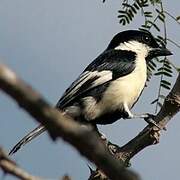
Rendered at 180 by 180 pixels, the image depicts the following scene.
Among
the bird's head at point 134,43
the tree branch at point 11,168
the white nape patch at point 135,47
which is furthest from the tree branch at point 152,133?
the white nape patch at point 135,47

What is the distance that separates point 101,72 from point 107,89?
0.68ft

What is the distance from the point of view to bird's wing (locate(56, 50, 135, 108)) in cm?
555

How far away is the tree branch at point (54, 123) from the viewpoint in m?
0.75

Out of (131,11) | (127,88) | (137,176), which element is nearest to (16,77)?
(137,176)

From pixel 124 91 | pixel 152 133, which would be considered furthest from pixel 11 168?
pixel 124 91

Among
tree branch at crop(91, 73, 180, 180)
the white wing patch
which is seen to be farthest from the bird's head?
tree branch at crop(91, 73, 180, 180)

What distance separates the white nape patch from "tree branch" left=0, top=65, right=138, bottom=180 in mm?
5602

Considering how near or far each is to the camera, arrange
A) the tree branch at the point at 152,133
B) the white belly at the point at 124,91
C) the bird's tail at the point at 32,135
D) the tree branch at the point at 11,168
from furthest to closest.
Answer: the white belly at the point at 124,91 → the bird's tail at the point at 32,135 → the tree branch at the point at 152,133 → the tree branch at the point at 11,168

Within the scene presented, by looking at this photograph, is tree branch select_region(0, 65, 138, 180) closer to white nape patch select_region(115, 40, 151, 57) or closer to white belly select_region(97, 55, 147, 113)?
white belly select_region(97, 55, 147, 113)

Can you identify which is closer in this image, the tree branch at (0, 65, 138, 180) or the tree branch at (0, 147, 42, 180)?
the tree branch at (0, 65, 138, 180)

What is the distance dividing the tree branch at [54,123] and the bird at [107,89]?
4.52 m

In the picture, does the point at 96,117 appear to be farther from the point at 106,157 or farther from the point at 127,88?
the point at 106,157

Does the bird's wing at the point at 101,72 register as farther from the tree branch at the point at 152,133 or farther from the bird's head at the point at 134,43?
the tree branch at the point at 152,133

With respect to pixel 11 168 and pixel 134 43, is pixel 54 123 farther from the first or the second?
pixel 134 43
